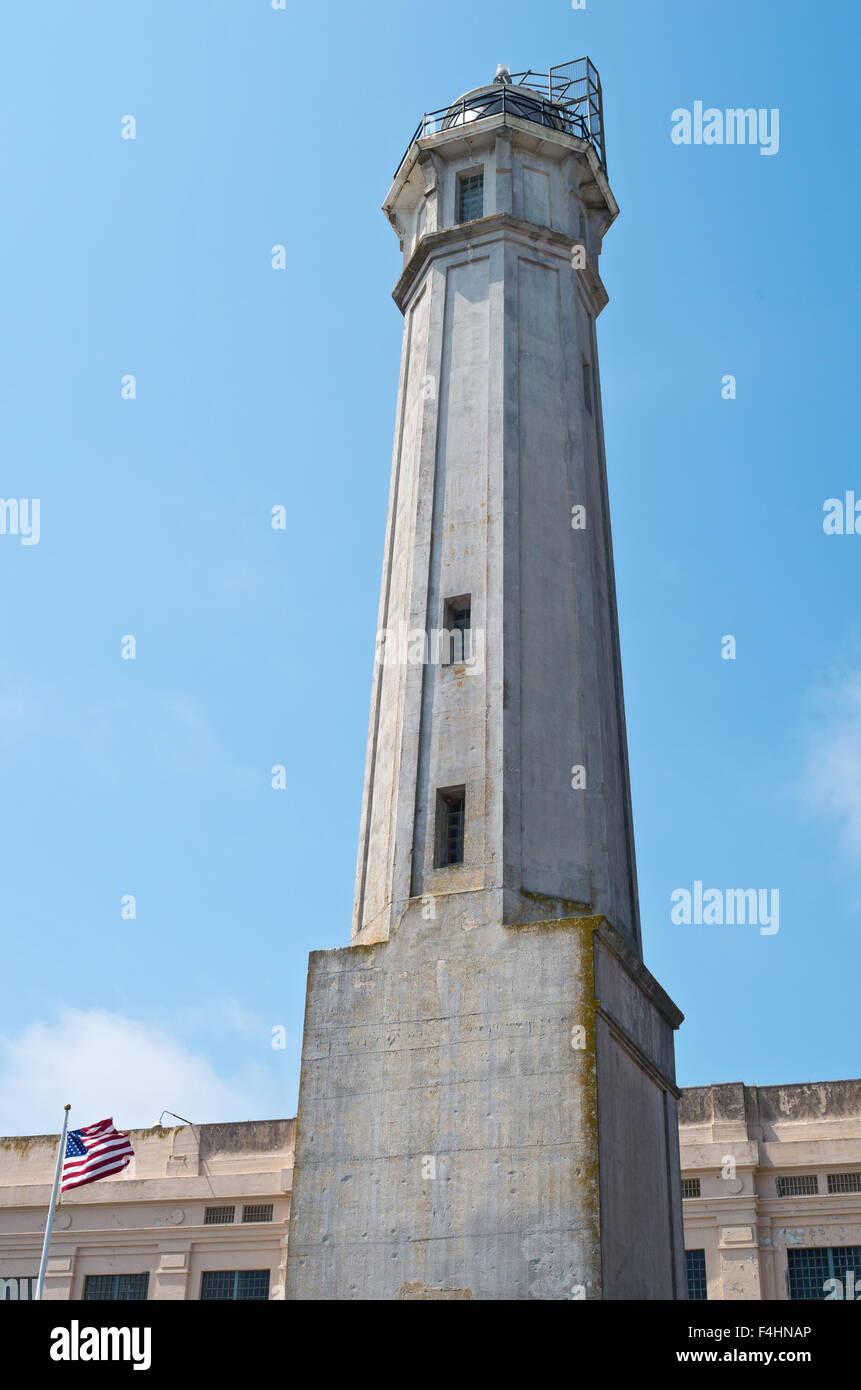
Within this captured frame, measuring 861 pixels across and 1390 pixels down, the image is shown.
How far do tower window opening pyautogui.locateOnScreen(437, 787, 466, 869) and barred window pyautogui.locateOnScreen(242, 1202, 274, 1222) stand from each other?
60.5 ft

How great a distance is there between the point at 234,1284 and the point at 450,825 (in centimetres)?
1968

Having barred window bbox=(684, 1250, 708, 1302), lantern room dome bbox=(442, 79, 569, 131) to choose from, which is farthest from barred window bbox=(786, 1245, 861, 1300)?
lantern room dome bbox=(442, 79, 569, 131)

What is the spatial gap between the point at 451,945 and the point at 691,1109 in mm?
16306

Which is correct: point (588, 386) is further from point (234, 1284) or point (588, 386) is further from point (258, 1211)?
point (234, 1284)

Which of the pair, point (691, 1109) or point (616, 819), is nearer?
point (616, 819)

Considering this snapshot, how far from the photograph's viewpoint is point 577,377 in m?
26.2

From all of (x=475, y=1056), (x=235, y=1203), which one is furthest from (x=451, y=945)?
(x=235, y=1203)

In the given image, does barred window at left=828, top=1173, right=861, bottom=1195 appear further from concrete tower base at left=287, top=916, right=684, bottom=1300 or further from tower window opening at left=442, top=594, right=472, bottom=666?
tower window opening at left=442, top=594, right=472, bottom=666

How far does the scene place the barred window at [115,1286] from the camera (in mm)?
36000

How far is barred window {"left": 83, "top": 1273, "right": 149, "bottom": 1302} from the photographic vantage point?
36.0 metres

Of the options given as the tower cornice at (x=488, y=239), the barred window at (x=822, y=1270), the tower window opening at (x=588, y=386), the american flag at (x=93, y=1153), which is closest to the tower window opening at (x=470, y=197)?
the tower cornice at (x=488, y=239)

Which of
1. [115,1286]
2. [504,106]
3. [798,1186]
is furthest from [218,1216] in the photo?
[504,106]

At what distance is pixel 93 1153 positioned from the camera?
3234 cm

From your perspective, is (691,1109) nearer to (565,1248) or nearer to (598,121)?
(565,1248)
